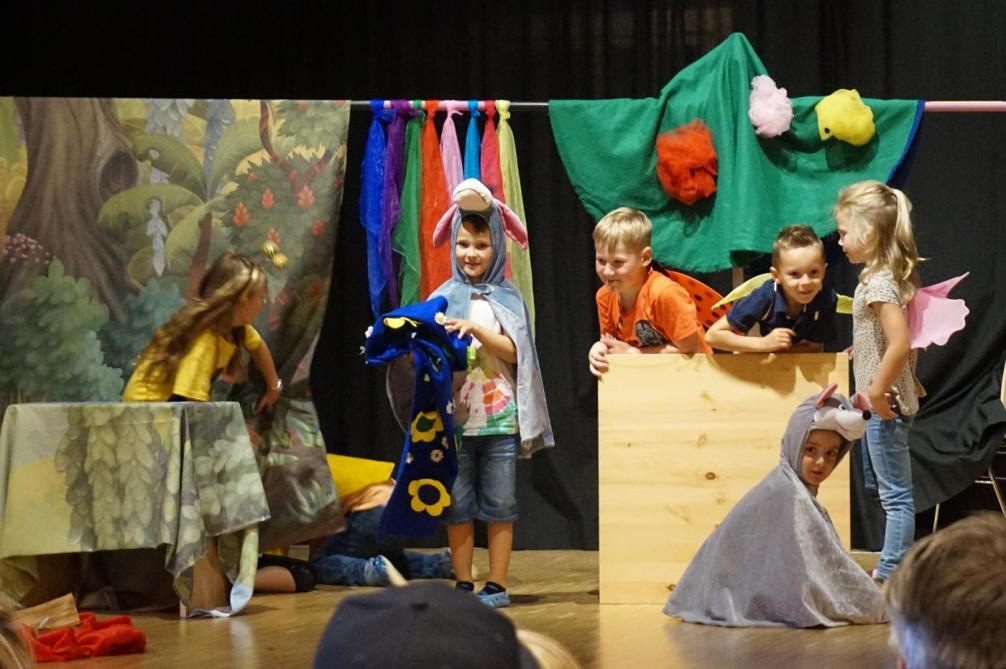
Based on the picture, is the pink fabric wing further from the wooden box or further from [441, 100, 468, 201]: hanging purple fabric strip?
[441, 100, 468, 201]: hanging purple fabric strip

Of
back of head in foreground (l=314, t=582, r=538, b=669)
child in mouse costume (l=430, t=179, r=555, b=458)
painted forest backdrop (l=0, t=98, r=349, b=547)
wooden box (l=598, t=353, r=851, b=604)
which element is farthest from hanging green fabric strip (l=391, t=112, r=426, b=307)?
back of head in foreground (l=314, t=582, r=538, b=669)

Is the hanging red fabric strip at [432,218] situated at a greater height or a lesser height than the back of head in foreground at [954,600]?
greater

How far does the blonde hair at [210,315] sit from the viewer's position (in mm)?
4688

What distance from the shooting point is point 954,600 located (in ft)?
4.45

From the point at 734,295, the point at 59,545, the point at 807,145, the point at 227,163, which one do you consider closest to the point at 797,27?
the point at 807,145

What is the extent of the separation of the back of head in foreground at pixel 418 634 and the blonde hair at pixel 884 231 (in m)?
3.57

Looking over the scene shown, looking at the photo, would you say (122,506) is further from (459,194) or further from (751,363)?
(751,363)

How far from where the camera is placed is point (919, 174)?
6023mm

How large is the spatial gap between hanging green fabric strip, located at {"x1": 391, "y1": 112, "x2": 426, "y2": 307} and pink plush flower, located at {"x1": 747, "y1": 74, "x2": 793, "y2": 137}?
1193mm

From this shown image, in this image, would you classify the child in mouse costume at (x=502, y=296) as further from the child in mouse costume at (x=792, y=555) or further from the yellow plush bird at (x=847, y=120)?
the yellow plush bird at (x=847, y=120)

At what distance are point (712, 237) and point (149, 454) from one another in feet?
6.65

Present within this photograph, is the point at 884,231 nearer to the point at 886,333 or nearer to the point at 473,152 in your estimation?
the point at 886,333

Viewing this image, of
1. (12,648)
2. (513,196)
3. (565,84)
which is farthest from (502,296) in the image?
(12,648)

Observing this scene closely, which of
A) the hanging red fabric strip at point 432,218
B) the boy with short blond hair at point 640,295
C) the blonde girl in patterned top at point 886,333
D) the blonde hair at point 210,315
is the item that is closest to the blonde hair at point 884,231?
the blonde girl in patterned top at point 886,333
